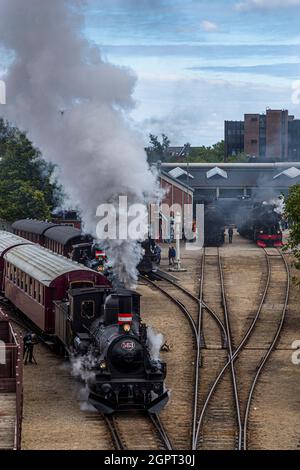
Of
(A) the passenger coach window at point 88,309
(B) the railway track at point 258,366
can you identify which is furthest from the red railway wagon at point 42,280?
(B) the railway track at point 258,366

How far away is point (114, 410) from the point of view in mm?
22562

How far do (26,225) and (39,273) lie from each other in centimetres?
2195

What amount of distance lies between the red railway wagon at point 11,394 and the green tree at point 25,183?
128 feet

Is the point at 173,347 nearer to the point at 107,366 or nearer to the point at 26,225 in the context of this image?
the point at 107,366

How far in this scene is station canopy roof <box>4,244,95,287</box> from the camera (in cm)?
2958

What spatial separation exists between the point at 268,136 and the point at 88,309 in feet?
385

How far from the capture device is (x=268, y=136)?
140 m

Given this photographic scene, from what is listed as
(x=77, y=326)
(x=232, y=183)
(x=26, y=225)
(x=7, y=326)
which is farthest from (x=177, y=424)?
(x=232, y=183)

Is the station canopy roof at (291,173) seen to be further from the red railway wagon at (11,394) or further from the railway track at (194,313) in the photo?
the red railway wagon at (11,394)

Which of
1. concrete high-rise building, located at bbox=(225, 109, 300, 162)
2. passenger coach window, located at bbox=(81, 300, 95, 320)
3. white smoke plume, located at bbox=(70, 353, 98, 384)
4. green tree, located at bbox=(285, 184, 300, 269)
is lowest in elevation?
white smoke plume, located at bbox=(70, 353, 98, 384)

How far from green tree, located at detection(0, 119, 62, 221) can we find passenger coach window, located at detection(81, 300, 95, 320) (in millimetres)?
40582

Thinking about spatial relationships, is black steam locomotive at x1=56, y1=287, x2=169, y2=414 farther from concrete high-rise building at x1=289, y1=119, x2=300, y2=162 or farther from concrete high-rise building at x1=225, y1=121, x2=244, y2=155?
concrete high-rise building at x1=225, y1=121, x2=244, y2=155

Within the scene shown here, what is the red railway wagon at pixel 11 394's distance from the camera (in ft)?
61.0

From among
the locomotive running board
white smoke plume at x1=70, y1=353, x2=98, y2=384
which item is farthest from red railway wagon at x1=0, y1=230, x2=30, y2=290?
the locomotive running board
